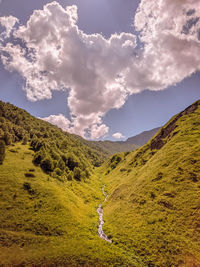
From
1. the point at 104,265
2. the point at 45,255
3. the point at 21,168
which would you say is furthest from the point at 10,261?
the point at 21,168

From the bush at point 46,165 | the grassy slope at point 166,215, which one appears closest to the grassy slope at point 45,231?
the grassy slope at point 166,215

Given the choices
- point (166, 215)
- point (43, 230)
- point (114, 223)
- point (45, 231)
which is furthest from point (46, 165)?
point (166, 215)

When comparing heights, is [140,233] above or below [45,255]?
below

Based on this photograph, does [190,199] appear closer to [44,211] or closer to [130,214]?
[130,214]

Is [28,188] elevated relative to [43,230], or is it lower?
elevated

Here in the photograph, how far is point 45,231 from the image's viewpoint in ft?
86.8

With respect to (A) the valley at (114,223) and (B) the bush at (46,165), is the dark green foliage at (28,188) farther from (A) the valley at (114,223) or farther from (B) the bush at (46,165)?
(B) the bush at (46,165)

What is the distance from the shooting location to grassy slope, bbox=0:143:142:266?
67.5 ft

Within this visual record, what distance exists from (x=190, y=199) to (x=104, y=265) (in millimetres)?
22297

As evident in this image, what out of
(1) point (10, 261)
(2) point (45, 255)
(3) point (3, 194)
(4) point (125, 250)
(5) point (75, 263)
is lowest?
(4) point (125, 250)

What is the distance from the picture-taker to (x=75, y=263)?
2016 cm

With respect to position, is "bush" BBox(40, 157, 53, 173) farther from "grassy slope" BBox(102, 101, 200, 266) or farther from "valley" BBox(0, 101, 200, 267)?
"grassy slope" BBox(102, 101, 200, 266)

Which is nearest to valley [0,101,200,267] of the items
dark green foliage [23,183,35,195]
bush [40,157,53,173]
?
dark green foliage [23,183,35,195]

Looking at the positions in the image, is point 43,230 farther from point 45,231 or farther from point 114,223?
point 114,223
